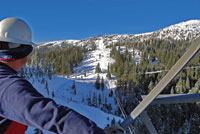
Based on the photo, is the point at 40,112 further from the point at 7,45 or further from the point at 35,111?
the point at 7,45

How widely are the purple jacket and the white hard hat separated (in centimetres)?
66

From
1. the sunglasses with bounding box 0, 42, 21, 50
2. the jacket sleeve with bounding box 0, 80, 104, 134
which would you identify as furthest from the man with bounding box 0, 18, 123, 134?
the sunglasses with bounding box 0, 42, 21, 50

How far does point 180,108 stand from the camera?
43.0 m

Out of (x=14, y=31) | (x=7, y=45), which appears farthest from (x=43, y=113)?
(x=14, y=31)

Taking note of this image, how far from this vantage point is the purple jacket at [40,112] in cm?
84

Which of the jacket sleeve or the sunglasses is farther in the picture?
the sunglasses

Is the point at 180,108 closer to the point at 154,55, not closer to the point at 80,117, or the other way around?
the point at 80,117

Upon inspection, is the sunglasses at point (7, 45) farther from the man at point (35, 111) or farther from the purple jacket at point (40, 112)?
the purple jacket at point (40, 112)

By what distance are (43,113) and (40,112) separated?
0.05 ft

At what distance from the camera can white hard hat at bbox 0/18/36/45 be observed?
143cm

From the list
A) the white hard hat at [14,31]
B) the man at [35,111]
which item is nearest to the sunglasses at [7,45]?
the white hard hat at [14,31]

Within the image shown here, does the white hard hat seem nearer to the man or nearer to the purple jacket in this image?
the man

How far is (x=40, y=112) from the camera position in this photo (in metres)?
0.85

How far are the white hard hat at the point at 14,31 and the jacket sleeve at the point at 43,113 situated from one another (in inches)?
27.1
